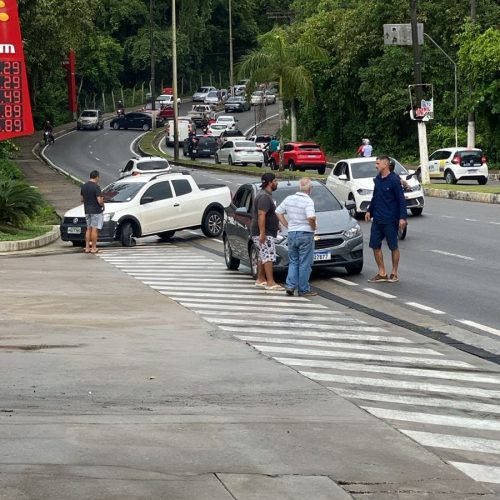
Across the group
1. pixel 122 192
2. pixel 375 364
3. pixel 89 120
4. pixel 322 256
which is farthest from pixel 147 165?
pixel 89 120

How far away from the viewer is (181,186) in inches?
1196

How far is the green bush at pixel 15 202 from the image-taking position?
3066 centimetres

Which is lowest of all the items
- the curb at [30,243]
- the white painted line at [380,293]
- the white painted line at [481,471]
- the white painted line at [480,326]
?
the curb at [30,243]

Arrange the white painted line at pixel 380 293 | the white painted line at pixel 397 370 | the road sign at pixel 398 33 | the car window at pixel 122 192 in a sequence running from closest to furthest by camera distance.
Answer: the white painted line at pixel 397 370, the white painted line at pixel 380 293, the car window at pixel 122 192, the road sign at pixel 398 33

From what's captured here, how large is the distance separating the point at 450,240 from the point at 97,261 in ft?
23.7

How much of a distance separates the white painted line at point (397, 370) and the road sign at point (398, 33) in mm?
35501

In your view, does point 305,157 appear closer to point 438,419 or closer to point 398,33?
point 398,33

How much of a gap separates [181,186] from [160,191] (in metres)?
A: 0.56

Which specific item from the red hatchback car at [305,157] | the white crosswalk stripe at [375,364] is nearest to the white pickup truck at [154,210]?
the white crosswalk stripe at [375,364]

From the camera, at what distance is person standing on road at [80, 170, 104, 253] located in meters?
27.1

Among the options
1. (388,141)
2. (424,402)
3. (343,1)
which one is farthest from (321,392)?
(343,1)

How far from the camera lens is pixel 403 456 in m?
8.50

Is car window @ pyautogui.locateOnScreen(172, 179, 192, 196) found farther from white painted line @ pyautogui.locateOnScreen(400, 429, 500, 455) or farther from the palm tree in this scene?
the palm tree

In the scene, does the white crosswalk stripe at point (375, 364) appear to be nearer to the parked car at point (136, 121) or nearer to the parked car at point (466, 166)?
the parked car at point (466, 166)
